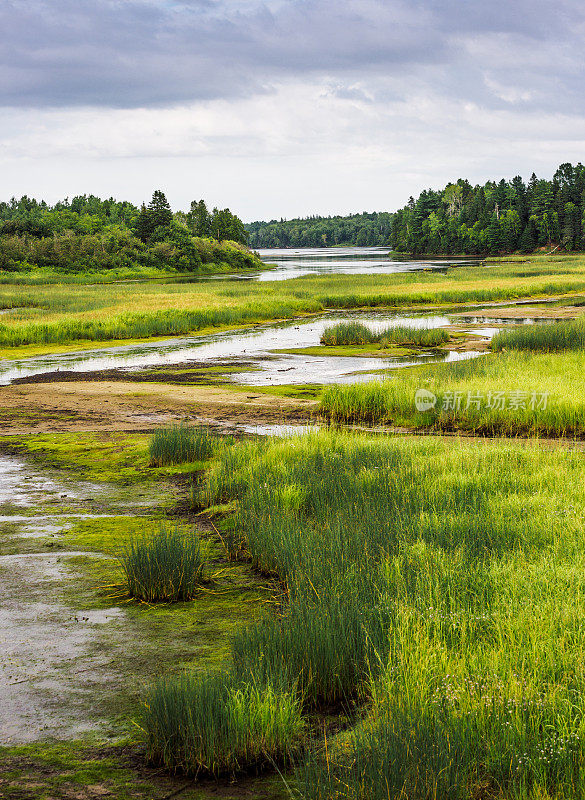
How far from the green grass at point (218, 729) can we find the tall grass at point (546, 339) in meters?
21.5

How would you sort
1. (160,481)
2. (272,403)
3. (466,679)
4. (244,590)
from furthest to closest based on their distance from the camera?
(272,403) < (160,481) < (244,590) < (466,679)

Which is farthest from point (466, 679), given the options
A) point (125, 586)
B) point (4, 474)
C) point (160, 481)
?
point (4, 474)

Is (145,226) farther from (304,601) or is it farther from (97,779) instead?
(97,779)

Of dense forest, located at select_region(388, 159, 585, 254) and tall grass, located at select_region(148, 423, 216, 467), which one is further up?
dense forest, located at select_region(388, 159, 585, 254)

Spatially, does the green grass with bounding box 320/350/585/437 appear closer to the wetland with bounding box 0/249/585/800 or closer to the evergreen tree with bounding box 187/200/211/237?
the wetland with bounding box 0/249/585/800

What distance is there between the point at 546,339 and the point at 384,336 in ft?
28.3

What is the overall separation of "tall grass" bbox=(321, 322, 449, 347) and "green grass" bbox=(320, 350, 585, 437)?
1115 centimetres

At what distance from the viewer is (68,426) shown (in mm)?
17547

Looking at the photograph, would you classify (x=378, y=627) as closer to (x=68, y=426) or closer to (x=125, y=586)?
(x=125, y=586)

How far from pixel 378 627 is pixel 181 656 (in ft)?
5.58

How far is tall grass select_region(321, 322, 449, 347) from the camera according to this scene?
32031mm

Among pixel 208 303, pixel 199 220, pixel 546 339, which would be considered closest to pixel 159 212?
pixel 199 220

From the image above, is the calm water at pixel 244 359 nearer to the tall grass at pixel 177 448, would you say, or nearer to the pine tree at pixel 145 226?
the tall grass at pixel 177 448

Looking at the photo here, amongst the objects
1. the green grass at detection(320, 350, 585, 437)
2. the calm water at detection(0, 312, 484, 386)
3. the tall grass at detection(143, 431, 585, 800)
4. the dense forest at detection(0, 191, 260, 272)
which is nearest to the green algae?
the tall grass at detection(143, 431, 585, 800)
